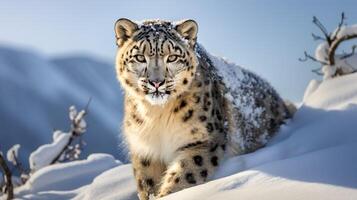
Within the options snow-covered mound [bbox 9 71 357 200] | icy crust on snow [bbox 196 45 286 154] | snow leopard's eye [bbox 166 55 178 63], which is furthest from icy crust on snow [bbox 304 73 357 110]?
snow leopard's eye [bbox 166 55 178 63]

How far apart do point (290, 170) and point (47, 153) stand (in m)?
6.96

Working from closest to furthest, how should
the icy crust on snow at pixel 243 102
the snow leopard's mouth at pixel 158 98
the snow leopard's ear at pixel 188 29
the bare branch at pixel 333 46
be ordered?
the snow leopard's mouth at pixel 158 98 < the snow leopard's ear at pixel 188 29 < the icy crust on snow at pixel 243 102 < the bare branch at pixel 333 46

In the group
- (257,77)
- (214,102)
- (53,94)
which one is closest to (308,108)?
(257,77)

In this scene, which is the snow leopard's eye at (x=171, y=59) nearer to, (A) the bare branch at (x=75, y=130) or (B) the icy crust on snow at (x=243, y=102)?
(B) the icy crust on snow at (x=243, y=102)

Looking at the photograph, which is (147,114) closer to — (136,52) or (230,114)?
(136,52)

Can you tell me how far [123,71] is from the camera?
470 centimetres

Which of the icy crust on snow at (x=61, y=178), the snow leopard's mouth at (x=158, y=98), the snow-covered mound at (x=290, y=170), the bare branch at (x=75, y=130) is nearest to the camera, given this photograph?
the snow-covered mound at (x=290, y=170)

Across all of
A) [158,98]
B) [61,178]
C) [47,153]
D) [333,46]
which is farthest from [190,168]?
[47,153]

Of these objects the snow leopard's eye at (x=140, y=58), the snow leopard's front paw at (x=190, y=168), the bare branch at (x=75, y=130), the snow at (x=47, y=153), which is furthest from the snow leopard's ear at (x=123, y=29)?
the snow at (x=47, y=153)

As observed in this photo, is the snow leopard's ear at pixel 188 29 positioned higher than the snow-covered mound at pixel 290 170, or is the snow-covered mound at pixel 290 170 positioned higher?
the snow leopard's ear at pixel 188 29

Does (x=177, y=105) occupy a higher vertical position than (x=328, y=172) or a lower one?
higher

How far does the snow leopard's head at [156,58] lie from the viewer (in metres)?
4.38

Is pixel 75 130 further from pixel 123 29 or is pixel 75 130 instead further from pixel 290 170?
pixel 290 170

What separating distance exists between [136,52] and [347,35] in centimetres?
479
